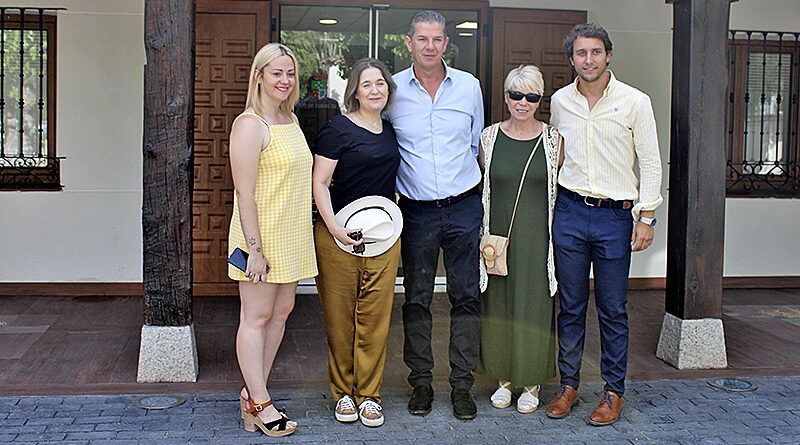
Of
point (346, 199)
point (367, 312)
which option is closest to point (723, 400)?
point (367, 312)

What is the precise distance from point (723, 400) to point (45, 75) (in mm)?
5827

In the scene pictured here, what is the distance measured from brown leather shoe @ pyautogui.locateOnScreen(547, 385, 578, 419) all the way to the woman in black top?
2.89ft

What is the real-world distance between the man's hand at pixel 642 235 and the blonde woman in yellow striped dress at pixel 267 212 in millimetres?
1597

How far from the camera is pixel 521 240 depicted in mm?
4672

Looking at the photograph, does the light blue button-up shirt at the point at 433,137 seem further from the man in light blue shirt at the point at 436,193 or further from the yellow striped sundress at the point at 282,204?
the yellow striped sundress at the point at 282,204

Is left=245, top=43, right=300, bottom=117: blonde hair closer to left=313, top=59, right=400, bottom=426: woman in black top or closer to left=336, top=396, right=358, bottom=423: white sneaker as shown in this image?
left=313, top=59, right=400, bottom=426: woman in black top

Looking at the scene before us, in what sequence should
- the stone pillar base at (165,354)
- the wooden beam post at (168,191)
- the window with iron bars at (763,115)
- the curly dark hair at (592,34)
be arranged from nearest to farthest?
the curly dark hair at (592,34) < the wooden beam post at (168,191) < the stone pillar base at (165,354) < the window with iron bars at (763,115)

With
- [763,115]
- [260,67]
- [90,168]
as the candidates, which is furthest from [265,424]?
[763,115]

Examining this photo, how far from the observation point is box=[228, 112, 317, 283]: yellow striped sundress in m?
4.18

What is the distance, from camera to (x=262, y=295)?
4277mm

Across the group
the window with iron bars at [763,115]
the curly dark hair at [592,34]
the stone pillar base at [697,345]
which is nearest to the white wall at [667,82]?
the window with iron bars at [763,115]

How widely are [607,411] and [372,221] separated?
1.55 metres

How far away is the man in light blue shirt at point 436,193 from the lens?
452 cm

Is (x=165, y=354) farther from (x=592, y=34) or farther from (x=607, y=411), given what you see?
(x=592, y=34)
